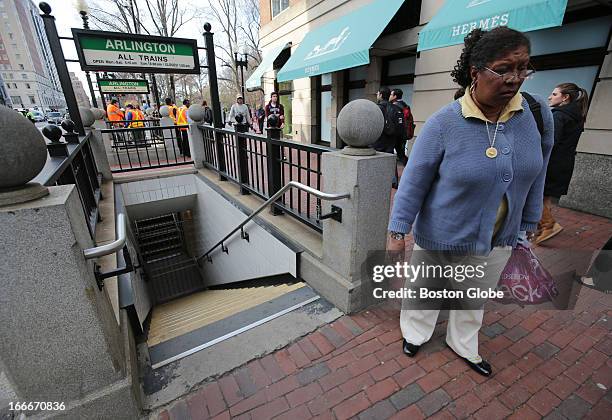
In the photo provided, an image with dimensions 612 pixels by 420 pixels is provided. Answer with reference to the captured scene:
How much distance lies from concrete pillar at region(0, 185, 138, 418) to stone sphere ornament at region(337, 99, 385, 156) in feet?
5.65

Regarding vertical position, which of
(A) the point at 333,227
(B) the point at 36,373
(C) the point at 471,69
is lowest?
(B) the point at 36,373

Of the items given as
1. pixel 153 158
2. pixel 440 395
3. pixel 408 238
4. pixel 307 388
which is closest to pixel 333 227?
pixel 307 388

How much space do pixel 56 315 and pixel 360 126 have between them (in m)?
2.07

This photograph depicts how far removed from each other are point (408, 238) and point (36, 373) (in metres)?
3.60

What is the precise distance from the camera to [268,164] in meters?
3.83

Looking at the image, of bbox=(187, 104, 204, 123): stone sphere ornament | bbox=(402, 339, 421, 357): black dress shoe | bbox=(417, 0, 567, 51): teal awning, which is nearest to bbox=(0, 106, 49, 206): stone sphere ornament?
bbox=(402, 339, 421, 357): black dress shoe

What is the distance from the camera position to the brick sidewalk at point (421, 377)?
5.82ft

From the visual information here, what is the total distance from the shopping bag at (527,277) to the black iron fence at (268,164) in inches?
60.0

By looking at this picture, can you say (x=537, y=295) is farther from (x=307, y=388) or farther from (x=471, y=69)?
(x=307, y=388)

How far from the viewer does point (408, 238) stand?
149 inches

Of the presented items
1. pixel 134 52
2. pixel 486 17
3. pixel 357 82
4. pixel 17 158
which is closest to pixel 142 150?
pixel 134 52

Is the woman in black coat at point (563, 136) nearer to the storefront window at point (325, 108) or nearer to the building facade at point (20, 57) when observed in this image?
the storefront window at point (325, 108)

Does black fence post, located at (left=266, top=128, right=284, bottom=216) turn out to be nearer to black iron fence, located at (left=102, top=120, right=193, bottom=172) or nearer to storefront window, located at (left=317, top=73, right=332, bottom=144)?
black iron fence, located at (left=102, top=120, right=193, bottom=172)

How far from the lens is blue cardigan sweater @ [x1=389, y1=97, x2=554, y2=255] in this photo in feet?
4.73
